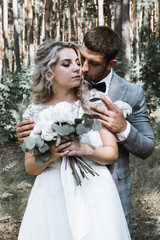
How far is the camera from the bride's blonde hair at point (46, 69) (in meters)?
2.34

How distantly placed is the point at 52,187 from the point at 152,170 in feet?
14.3

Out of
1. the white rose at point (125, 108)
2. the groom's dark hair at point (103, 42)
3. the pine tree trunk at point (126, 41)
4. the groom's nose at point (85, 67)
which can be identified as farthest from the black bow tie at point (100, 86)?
the pine tree trunk at point (126, 41)

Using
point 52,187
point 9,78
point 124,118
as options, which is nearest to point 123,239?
point 52,187

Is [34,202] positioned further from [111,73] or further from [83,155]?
[111,73]

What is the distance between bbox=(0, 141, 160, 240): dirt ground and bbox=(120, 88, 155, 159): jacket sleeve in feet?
7.11

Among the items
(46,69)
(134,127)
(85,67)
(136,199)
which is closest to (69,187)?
(134,127)

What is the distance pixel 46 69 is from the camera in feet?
7.75

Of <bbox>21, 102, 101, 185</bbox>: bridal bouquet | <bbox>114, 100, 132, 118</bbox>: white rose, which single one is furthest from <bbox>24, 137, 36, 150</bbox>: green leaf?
<bbox>114, 100, 132, 118</bbox>: white rose

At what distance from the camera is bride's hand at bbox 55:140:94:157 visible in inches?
80.3

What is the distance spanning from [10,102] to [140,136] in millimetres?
6932

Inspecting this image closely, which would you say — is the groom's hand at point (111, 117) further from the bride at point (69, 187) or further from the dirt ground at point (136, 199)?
the dirt ground at point (136, 199)

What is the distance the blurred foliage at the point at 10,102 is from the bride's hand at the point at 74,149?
6534 millimetres

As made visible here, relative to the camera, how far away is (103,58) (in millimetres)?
2701

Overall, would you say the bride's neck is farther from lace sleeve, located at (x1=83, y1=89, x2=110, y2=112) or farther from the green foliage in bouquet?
the green foliage in bouquet
